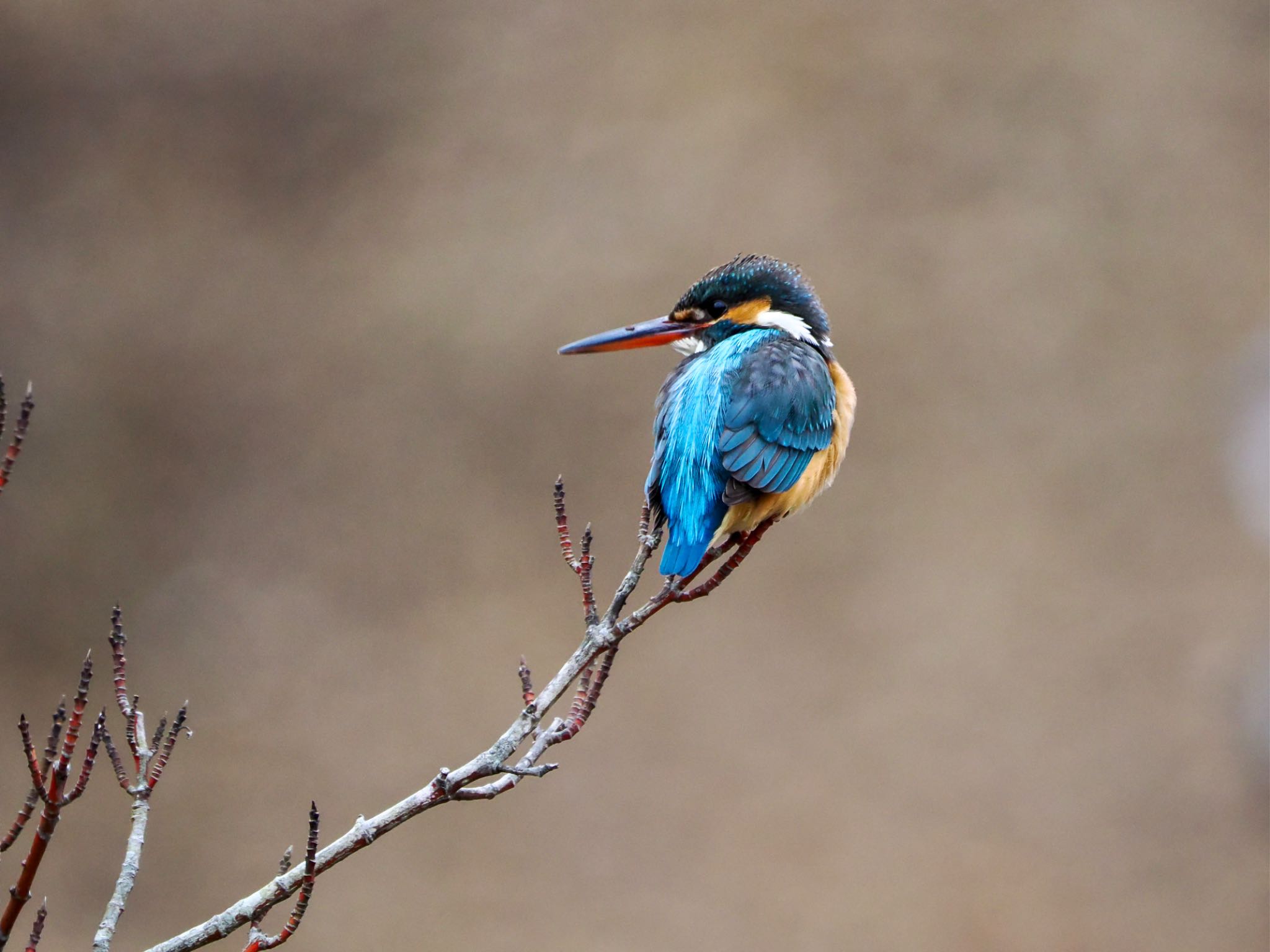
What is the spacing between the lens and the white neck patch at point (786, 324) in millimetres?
2545

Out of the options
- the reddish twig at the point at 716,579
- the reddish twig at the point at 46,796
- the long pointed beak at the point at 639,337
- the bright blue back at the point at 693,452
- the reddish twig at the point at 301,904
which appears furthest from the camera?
the long pointed beak at the point at 639,337

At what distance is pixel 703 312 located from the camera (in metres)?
2.59

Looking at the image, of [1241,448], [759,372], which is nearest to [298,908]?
[759,372]

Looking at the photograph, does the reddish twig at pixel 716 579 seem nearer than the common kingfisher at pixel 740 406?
Yes

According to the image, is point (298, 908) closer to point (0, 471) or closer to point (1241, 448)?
point (0, 471)

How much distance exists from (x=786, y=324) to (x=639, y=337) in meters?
0.32

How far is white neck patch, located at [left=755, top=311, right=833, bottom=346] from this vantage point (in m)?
2.54

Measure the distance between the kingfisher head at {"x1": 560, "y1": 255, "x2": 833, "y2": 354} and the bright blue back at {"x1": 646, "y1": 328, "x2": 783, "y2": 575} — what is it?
0.16 meters

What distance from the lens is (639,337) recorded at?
2566 millimetres

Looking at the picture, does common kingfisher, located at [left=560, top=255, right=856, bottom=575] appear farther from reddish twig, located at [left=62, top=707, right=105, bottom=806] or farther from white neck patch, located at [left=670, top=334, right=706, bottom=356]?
reddish twig, located at [left=62, top=707, right=105, bottom=806]

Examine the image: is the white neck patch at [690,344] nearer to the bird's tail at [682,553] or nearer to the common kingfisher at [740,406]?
Result: the common kingfisher at [740,406]

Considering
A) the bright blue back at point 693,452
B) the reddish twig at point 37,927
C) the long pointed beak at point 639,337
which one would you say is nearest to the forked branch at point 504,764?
the reddish twig at point 37,927

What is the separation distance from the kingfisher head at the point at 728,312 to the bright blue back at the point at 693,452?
16 centimetres

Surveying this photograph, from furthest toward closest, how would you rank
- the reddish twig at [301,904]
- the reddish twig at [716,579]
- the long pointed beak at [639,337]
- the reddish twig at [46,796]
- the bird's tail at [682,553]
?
1. the long pointed beak at [639,337]
2. the bird's tail at [682,553]
3. the reddish twig at [716,579]
4. the reddish twig at [301,904]
5. the reddish twig at [46,796]
